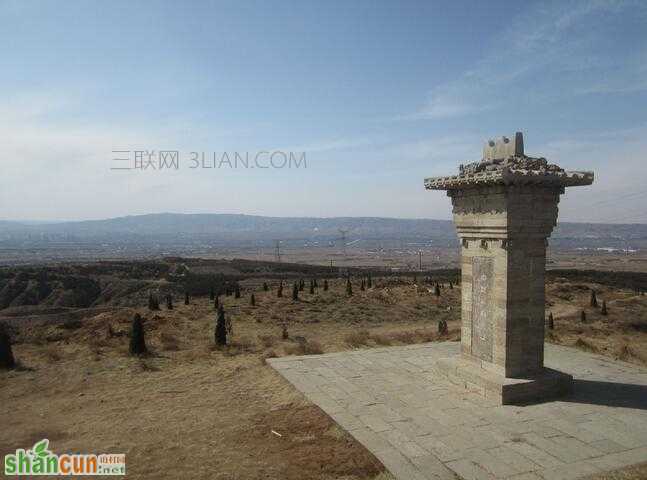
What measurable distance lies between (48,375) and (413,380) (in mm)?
10409

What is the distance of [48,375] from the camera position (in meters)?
14.0

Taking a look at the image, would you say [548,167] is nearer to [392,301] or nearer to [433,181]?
[433,181]

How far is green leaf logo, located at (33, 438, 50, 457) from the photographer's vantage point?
8.94 metres

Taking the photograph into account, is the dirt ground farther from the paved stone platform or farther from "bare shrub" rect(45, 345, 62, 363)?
the paved stone platform

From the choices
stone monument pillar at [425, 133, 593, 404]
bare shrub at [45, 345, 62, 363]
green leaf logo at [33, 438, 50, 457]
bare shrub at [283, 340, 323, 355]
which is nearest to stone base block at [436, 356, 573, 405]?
stone monument pillar at [425, 133, 593, 404]

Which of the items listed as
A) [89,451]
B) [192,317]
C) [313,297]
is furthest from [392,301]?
[89,451]

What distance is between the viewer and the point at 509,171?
10023mm

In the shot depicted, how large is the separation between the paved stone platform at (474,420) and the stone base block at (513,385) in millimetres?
202

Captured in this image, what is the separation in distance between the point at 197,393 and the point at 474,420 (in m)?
6.68

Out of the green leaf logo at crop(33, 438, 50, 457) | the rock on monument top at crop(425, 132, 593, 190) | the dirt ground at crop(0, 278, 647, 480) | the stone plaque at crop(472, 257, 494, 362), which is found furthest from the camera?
the stone plaque at crop(472, 257, 494, 362)

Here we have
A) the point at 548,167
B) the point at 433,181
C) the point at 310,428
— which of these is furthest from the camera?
the point at 433,181

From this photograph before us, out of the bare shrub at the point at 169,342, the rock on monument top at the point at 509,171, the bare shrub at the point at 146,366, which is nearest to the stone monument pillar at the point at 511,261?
the rock on monument top at the point at 509,171

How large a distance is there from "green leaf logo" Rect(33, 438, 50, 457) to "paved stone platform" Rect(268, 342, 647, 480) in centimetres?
537

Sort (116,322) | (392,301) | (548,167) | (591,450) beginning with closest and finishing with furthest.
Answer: (591,450)
(548,167)
(116,322)
(392,301)
